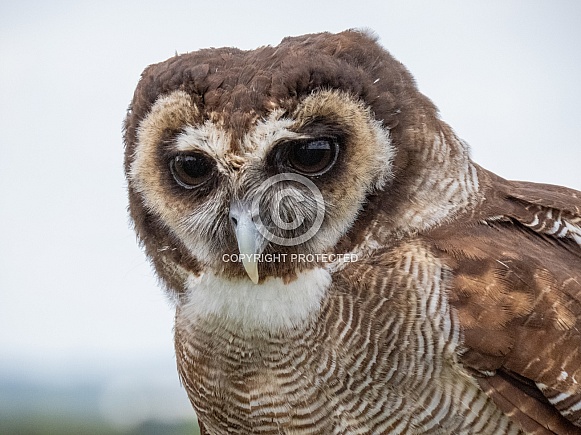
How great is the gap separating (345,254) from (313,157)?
1.29ft

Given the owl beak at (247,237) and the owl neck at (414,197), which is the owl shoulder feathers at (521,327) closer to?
the owl neck at (414,197)

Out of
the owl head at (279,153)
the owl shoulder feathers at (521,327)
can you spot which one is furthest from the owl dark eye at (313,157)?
the owl shoulder feathers at (521,327)

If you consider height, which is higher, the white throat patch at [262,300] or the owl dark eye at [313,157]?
the owl dark eye at [313,157]

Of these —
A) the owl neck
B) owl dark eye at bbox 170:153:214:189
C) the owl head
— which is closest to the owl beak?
the owl head

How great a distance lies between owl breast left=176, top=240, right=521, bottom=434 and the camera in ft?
8.81

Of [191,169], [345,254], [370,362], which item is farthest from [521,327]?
[191,169]

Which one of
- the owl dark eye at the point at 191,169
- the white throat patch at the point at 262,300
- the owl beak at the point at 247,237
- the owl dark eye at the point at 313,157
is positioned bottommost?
the white throat patch at the point at 262,300

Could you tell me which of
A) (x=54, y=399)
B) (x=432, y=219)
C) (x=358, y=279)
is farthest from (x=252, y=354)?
(x=54, y=399)

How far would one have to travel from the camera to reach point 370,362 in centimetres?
271

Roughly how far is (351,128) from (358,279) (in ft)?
1.75

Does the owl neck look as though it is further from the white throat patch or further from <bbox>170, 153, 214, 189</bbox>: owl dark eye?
<bbox>170, 153, 214, 189</bbox>: owl dark eye

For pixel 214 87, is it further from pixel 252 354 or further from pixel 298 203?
pixel 252 354

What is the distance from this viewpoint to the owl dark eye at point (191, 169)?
273 centimetres

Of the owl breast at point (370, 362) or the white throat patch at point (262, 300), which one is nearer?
the owl breast at point (370, 362)
